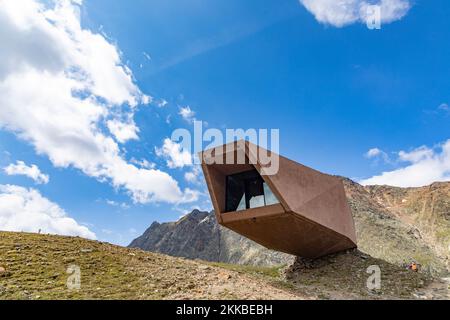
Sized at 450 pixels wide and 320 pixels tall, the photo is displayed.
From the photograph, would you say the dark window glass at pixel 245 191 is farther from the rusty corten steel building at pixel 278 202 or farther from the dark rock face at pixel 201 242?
the dark rock face at pixel 201 242

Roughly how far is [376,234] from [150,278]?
7052 centimetres

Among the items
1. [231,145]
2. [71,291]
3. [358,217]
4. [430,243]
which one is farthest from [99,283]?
[430,243]

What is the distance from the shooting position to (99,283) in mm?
11492

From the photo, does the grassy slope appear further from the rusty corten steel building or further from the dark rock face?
the dark rock face

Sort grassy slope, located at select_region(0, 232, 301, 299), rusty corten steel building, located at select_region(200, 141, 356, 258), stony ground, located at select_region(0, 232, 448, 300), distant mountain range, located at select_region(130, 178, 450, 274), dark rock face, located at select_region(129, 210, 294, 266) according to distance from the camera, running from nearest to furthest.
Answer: grassy slope, located at select_region(0, 232, 301, 299)
stony ground, located at select_region(0, 232, 448, 300)
rusty corten steel building, located at select_region(200, 141, 356, 258)
distant mountain range, located at select_region(130, 178, 450, 274)
dark rock face, located at select_region(129, 210, 294, 266)

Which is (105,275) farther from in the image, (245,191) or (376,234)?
(376,234)

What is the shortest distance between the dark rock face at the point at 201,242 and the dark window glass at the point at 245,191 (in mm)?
55028

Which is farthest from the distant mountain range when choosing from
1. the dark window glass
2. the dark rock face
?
the dark window glass

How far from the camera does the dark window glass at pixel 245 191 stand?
56.2 ft

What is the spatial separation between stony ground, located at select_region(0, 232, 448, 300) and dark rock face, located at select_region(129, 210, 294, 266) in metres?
55.1

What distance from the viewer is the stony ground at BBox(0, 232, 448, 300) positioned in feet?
35.3

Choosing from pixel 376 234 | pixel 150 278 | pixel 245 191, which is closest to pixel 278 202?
pixel 245 191

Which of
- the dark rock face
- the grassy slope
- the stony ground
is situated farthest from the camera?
the dark rock face
